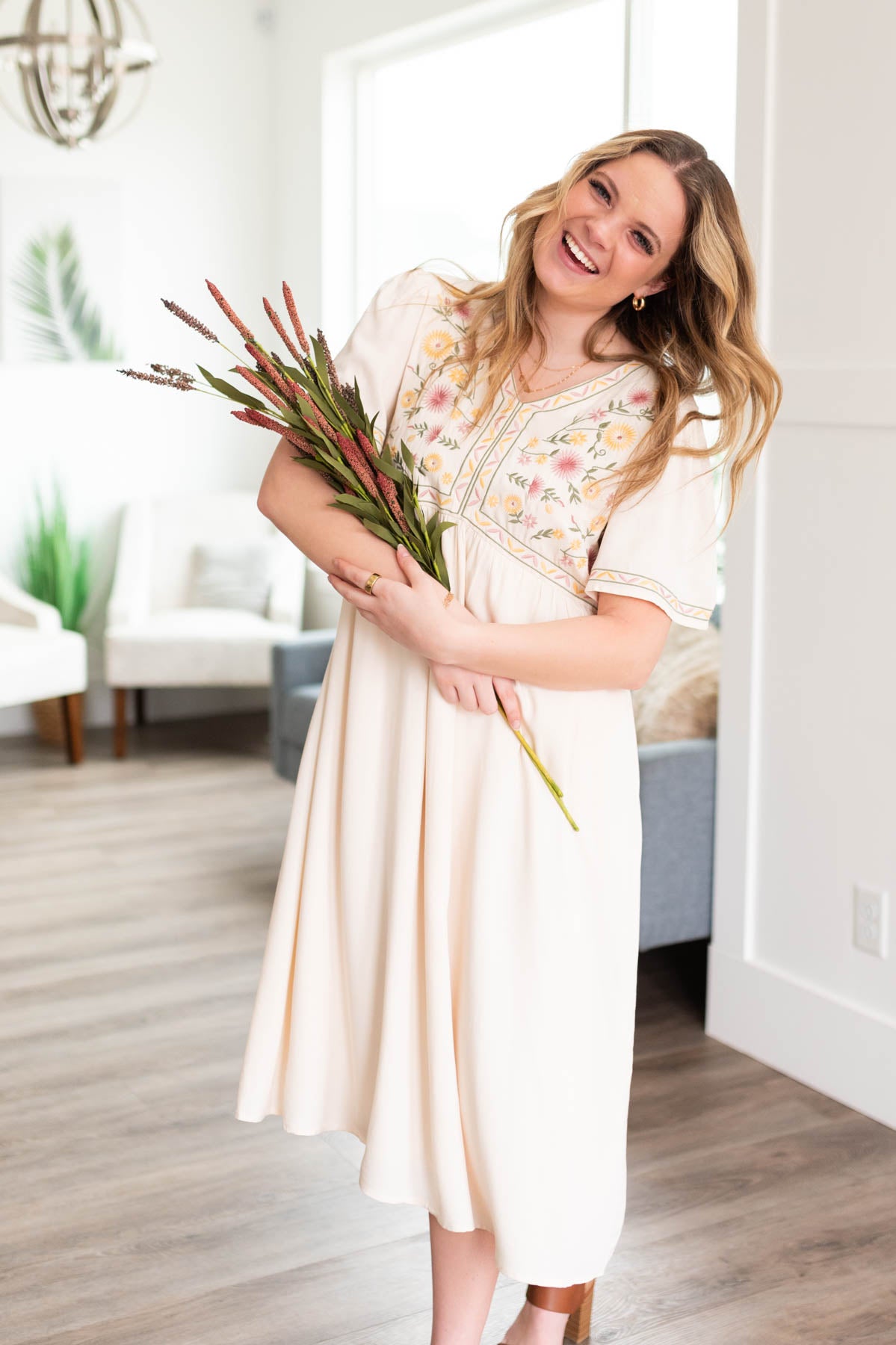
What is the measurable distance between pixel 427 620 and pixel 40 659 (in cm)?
356

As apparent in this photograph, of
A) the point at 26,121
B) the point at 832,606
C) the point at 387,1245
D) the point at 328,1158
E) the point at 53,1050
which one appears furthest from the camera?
the point at 26,121

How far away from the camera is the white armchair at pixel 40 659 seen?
4785 mm

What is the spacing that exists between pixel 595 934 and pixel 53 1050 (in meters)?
1.65

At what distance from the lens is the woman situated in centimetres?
158

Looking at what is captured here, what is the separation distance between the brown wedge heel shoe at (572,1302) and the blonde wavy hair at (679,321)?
1.05 m

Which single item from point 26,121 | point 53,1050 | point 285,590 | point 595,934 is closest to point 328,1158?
point 53,1050

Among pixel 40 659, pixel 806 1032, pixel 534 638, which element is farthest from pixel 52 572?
pixel 534 638

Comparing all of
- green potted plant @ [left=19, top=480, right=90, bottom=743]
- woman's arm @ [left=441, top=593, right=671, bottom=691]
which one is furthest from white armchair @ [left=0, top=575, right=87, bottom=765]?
woman's arm @ [left=441, top=593, right=671, bottom=691]

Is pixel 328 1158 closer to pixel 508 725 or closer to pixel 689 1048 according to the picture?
pixel 689 1048

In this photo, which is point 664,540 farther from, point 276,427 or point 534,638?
point 276,427

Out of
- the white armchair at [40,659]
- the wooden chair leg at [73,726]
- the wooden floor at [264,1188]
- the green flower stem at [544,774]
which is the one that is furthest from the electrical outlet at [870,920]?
the wooden chair leg at [73,726]

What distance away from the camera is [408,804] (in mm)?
1646

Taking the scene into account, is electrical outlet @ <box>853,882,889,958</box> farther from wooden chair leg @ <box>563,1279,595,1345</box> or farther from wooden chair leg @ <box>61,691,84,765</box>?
wooden chair leg @ <box>61,691,84,765</box>

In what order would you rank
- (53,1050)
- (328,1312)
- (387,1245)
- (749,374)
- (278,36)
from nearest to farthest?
(749,374)
(328,1312)
(387,1245)
(53,1050)
(278,36)
